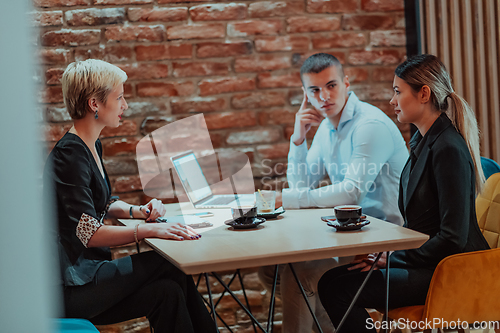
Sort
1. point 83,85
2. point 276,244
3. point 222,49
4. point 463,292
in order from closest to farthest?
point 276,244, point 463,292, point 83,85, point 222,49

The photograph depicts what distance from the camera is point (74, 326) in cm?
138

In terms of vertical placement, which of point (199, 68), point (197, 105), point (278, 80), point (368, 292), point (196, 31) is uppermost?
point (196, 31)

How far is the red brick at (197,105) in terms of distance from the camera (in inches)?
98.2

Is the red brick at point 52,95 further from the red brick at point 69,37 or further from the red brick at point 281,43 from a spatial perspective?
the red brick at point 281,43

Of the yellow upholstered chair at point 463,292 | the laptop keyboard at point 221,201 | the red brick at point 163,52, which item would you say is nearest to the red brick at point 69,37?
the red brick at point 163,52

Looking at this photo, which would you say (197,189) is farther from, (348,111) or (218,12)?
(218,12)

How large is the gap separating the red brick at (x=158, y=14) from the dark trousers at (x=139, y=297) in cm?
142

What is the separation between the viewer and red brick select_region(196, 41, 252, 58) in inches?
98.1

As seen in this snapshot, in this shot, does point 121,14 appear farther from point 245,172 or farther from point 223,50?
point 245,172

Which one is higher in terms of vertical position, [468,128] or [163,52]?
[163,52]

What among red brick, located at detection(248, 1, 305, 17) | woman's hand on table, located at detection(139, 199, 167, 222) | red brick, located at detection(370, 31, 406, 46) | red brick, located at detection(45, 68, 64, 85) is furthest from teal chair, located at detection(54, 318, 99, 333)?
red brick, located at detection(370, 31, 406, 46)

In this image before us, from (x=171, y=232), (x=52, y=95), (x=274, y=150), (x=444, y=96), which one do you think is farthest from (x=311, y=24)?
(x=171, y=232)

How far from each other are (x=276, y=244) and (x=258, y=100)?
138cm

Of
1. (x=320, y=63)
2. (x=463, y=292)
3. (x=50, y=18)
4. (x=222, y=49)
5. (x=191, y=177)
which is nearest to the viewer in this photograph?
(x=463, y=292)
